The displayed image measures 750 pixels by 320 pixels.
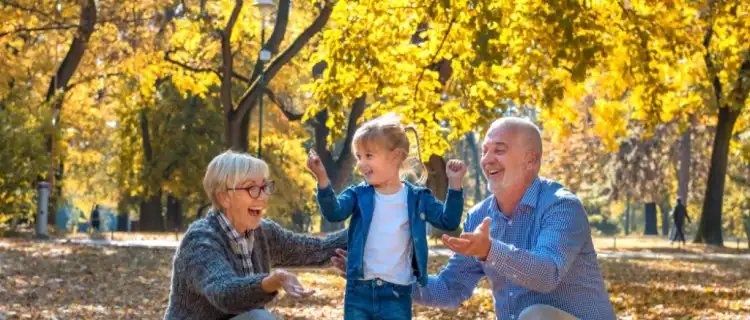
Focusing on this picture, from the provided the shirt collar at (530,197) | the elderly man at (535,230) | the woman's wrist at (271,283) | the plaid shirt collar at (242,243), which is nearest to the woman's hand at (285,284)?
the woman's wrist at (271,283)

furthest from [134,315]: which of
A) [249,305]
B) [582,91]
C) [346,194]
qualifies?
[582,91]

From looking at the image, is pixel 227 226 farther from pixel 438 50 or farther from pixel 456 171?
pixel 438 50

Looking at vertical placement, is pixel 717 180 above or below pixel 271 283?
above

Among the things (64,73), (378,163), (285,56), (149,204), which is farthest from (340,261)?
(149,204)

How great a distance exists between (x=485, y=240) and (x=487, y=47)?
8.92 m

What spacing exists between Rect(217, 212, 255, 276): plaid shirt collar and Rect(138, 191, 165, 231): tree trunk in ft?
136

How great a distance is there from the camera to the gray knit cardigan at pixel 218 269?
17.0 feet

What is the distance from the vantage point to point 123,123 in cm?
4725

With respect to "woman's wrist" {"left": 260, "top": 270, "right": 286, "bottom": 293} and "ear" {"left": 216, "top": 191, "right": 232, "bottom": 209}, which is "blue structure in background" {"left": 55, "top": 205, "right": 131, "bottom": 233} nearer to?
"ear" {"left": 216, "top": 191, "right": 232, "bottom": 209}

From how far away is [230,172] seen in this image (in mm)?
5496

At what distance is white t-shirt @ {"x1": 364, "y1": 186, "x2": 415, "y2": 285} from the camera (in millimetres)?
6332

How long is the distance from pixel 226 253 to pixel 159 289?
1058cm

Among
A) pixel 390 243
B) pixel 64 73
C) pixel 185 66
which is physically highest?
pixel 185 66

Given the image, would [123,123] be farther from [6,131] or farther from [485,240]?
[485,240]
